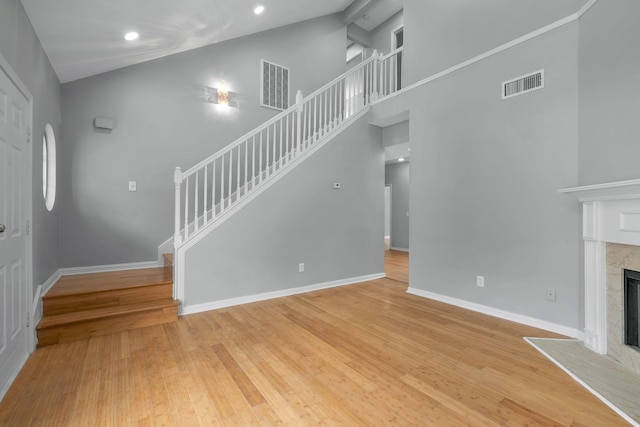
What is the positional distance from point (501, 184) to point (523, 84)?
→ 1067mm

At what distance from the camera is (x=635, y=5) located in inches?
87.6

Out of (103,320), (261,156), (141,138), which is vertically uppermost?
(141,138)

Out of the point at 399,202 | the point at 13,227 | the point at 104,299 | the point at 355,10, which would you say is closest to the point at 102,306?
the point at 104,299

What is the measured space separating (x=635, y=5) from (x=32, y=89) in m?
4.91

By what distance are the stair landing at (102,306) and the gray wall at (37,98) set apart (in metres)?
0.28

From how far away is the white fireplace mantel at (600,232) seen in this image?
85.6 inches

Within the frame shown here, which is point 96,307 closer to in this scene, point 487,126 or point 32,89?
point 32,89

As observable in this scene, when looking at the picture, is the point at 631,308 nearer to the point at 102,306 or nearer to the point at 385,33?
the point at 102,306

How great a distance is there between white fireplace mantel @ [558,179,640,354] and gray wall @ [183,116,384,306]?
2.76 metres

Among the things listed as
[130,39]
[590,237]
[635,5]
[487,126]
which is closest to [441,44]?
[487,126]

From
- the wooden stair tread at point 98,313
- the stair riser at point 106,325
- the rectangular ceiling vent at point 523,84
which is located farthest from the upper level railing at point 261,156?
the rectangular ceiling vent at point 523,84

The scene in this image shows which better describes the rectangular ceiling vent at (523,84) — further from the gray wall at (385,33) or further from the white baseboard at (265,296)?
the gray wall at (385,33)

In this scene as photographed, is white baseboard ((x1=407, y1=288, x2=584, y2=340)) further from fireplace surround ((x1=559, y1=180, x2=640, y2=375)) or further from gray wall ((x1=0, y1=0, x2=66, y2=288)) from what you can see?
gray wall ((x1=0, y1=0, x2=66, y2=288))

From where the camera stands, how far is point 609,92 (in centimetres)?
245
